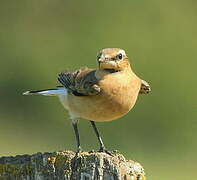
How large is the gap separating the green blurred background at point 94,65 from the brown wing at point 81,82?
16.0 feet

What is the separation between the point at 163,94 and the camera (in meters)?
20.2

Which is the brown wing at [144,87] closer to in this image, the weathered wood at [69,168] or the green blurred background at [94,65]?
the weathered wood at [69,168]

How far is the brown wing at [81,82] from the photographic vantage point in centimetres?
958

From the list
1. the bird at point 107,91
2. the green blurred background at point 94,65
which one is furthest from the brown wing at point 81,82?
the green blurred background at point 94,65

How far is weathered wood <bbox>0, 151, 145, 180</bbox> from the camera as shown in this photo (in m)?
7.21

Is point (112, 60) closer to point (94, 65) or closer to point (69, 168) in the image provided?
point (69, 168)

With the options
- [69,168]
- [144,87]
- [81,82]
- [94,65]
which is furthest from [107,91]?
[94,65]

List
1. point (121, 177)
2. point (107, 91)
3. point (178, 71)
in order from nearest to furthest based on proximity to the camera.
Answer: point (121, 177) < point (107, 91) < point (178, 71)

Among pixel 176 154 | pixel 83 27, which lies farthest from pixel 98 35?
pixel 176 154

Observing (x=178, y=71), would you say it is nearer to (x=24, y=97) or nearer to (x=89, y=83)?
(x=24, y=97)

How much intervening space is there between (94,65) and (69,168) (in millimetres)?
13114

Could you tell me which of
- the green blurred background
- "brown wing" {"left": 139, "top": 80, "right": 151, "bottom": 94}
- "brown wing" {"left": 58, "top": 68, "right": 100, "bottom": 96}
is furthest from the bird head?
the green blurred background

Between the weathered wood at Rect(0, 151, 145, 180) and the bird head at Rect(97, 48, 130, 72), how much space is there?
198 cm

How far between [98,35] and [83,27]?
0.68 m
